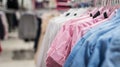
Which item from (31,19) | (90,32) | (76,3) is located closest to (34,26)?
(31,19)

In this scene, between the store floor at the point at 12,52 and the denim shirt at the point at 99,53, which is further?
the store floor at the point at 12,52

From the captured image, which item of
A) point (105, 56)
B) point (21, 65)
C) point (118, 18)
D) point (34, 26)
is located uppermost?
point (118, 18)

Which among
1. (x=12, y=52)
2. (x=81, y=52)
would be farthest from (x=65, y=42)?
(x=12, y=52)

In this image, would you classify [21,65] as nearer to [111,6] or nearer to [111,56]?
[111,6]

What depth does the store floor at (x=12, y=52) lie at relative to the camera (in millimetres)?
4539

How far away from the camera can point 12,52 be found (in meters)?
5.41

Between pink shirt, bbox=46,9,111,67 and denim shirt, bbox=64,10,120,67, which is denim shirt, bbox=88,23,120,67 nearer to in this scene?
denim shirt, bbox=64,10,120,67

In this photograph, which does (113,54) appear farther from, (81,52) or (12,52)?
(12,52)

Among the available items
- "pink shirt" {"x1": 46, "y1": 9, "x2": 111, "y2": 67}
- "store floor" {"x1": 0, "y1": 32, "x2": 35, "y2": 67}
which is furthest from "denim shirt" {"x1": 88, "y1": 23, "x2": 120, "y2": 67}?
"store floor" {"x1": 0, "y1": 32, "x2": 35, "y2": 67}

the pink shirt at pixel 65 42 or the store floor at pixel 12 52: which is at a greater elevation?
the pink shirt at pixel 65 42

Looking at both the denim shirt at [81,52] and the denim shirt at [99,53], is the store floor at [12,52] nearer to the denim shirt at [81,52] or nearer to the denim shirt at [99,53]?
the denim shirt at [81,52]

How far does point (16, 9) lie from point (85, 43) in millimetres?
4545

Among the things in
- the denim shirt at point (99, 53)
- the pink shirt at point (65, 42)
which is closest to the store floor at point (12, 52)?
the pink shirt at point (65, 42)

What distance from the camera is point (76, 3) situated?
222 centimetres
